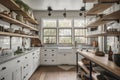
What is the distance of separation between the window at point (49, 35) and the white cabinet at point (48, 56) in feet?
2.76

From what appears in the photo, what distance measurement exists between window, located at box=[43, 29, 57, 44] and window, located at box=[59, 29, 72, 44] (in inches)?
12.3

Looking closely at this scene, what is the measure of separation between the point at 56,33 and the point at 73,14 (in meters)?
1.30

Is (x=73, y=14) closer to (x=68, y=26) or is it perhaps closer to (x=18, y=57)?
(x=68, y=26)

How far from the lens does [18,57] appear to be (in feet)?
11.3

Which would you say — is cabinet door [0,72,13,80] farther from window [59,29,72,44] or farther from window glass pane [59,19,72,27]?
window glass pane [59,19,72,27]

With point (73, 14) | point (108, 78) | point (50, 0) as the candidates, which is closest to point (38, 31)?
point (73, 14)

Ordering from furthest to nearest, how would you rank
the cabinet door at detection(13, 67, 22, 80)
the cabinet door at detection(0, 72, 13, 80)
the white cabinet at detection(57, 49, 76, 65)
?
the white cabinet at detection(57, 49, 76, 65) → the cabinet door at detection(13, 67, 22, 80) → the cabinet door at detection(0, 72, 13, 80)

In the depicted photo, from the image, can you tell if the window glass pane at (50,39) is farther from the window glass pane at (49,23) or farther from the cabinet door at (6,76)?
the cabinet door at (6,76)

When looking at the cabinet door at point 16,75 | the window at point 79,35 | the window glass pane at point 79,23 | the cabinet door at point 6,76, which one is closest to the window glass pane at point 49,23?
the window glass pane at point 79,23

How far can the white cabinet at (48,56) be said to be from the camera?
7.02 metres

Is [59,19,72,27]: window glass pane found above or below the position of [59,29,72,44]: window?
above

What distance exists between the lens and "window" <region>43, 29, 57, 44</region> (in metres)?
7.77

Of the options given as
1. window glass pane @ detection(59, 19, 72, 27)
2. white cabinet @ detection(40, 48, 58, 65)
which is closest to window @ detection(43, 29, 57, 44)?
window glass pane @ detection(59, 19, 72, 27)

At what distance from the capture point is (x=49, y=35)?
7.78 m
